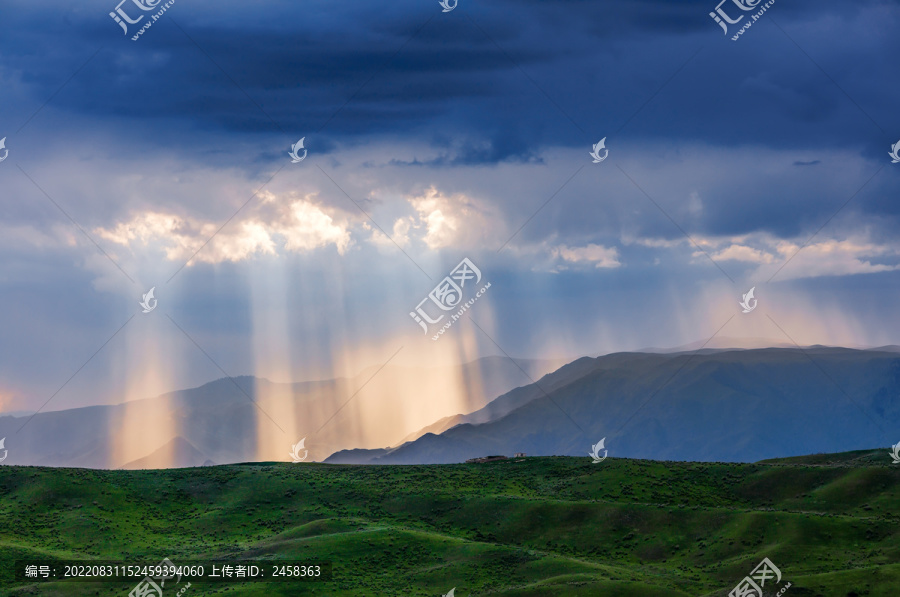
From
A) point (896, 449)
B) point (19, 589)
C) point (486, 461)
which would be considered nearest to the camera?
point (19, 589)

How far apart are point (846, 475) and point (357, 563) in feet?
192

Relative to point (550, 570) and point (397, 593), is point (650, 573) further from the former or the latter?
point (397, 593)

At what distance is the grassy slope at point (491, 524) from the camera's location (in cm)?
7812

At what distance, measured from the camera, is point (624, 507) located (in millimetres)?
97312

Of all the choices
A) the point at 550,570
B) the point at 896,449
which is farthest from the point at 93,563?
the point at 896,449

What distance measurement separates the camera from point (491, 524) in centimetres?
9988

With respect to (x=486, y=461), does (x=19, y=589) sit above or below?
below

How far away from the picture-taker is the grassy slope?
78.1 meters

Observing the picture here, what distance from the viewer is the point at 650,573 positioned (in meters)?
80.5

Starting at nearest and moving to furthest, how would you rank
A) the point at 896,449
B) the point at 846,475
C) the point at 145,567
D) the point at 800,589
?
the point at 800,589 < the point at 145,567 < the point at 846,475 < the point at 896,449

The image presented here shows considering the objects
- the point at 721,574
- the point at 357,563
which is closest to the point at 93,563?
the point at 357,563

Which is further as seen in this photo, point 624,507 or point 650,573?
point 624,507

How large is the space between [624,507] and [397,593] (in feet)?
99.8

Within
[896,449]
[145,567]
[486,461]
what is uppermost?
[486,461]
